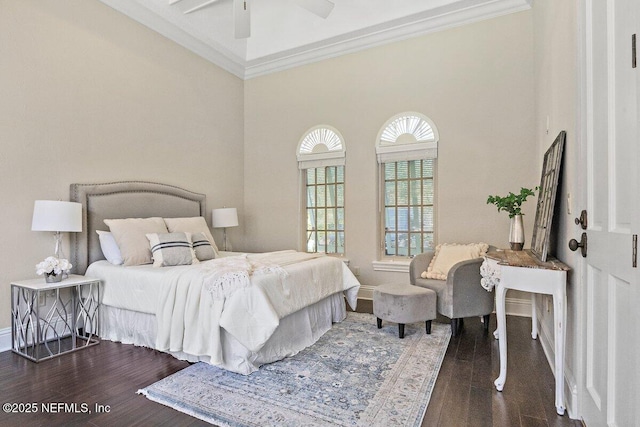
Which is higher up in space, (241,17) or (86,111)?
(241,17)

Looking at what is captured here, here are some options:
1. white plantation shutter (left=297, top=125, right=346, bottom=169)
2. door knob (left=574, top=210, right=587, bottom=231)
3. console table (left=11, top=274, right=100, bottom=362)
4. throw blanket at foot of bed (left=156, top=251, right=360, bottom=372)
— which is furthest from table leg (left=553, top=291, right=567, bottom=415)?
console table (left=11, top=274, right=100, bottom=362)

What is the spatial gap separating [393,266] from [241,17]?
11.4 feet

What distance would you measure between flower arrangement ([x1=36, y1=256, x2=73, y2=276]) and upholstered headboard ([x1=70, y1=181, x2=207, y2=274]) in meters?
0.52

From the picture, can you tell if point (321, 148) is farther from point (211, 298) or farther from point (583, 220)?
point (583, 220)

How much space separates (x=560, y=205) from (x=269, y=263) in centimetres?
235

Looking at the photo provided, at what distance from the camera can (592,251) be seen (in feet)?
5.32

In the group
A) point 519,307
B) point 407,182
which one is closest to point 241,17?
point 407,182

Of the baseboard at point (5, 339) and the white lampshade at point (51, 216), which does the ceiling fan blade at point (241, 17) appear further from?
the baseboard at point (5, 339)

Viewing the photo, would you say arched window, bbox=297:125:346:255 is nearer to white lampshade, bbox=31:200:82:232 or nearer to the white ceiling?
the white ceiling

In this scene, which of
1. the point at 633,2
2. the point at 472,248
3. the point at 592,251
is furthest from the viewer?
the point at 472,248

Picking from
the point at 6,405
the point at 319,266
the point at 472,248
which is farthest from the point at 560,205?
the point at 6,405

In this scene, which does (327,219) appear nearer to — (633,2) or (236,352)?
(236,352)

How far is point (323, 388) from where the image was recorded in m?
2.26

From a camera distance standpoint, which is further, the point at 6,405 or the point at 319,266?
the point at 319,266
